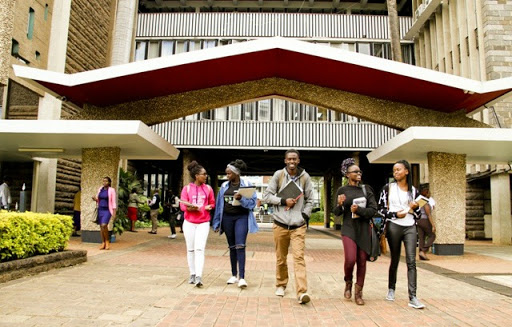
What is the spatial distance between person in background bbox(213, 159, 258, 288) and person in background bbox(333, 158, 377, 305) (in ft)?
4.13

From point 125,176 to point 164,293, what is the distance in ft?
34.2

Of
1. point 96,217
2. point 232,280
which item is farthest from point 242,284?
point 96,217

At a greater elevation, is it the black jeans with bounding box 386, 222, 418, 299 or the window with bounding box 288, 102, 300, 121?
the window with bounding box 288, 102, 300, 121

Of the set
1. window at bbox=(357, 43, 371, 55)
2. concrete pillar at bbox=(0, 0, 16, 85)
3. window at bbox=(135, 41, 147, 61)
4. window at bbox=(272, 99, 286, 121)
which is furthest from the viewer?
window at bbox=(135, 41, 147, 61)

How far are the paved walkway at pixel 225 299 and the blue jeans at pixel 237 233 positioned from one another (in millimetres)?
400

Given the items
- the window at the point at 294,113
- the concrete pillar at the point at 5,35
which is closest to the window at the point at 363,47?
the window at the point at 294,113

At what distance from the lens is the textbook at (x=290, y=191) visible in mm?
5500

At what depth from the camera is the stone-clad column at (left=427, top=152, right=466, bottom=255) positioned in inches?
439

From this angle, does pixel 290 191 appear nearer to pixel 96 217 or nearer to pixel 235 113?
pixel 96 217

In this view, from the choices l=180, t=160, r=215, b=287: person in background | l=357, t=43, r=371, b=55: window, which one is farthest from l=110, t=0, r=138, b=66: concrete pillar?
l=180, t=160, r=215, b=287: person in background

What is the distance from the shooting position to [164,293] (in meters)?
5.56

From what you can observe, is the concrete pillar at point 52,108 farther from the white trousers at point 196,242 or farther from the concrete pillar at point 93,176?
the white trousers at point 196,242

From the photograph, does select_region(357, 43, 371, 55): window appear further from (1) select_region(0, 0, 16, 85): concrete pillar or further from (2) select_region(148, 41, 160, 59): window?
(1) select_region(0, 0, 16, 85): concrete pillar

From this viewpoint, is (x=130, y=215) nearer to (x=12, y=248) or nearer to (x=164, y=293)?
(x=12, y=248)
